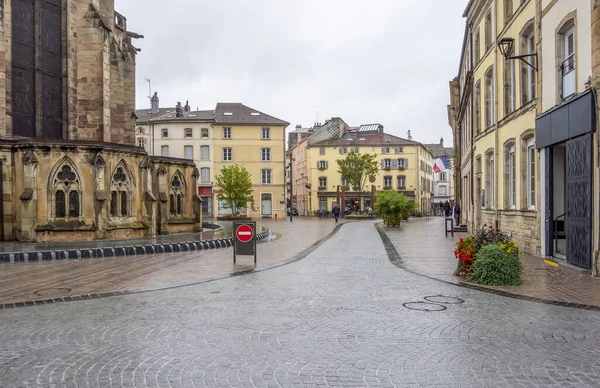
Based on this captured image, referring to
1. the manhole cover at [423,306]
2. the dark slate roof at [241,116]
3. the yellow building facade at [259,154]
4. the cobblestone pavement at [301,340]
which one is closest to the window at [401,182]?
the yellow building facade at [259,154]

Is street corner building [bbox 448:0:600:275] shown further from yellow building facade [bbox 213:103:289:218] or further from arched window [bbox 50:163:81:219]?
yellow building facade [bbox 213:103:289:218]

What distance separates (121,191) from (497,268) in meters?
15.3

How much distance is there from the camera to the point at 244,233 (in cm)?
1420

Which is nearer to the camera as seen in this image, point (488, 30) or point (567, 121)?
point (567, 121)

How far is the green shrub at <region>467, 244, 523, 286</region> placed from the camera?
10141 mm

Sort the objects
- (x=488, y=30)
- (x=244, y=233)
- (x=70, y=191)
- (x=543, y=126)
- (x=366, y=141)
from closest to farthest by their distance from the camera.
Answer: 1. (x=244, y=233)
2. (x=543, y=126)
3. (x=70, y=191)
4. (x=488, y=30)
5. (x=366, y=141)

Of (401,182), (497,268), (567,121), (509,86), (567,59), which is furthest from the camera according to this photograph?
(401,182)

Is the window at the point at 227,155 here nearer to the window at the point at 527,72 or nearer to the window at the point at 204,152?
the window at the point at 204,152

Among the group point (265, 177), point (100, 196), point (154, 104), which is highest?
point (154, 104)

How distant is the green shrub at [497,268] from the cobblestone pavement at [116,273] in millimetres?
5123

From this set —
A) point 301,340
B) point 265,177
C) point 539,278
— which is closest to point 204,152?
point 265,177

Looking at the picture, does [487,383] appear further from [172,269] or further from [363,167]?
[363,167]

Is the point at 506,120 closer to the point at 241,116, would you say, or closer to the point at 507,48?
the point at 507,48

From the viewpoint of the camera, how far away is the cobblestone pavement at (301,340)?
5.02 metres
